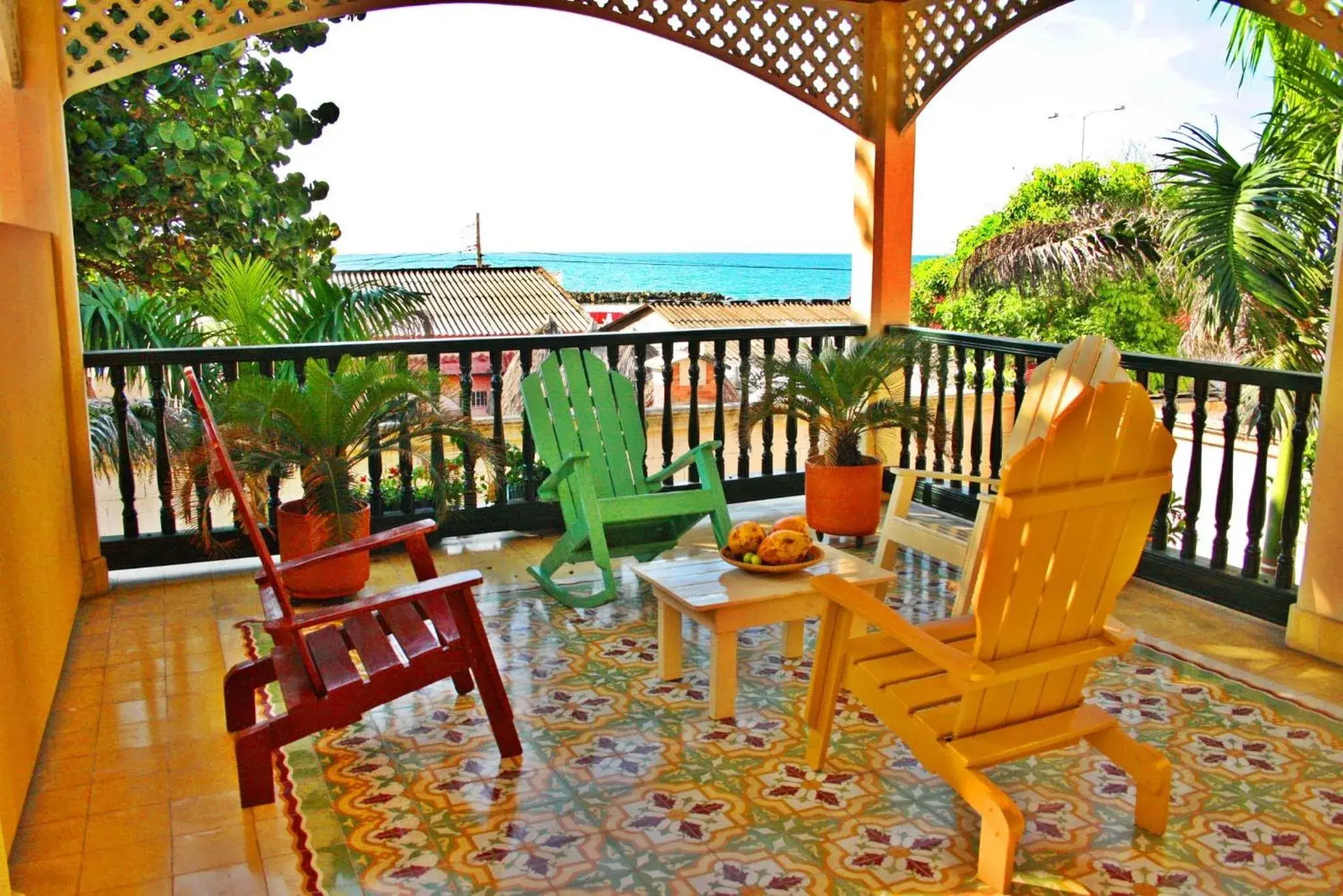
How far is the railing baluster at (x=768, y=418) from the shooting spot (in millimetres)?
5465

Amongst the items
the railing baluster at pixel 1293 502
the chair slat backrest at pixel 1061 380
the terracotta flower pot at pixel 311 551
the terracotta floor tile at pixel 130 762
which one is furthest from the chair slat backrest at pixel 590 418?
the railing baluster at pixel 1293 502

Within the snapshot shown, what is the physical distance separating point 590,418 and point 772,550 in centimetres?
149

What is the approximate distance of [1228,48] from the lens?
8.34 meters

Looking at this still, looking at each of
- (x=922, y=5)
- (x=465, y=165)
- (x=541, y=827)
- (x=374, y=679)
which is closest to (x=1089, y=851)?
(x=541, y=827)

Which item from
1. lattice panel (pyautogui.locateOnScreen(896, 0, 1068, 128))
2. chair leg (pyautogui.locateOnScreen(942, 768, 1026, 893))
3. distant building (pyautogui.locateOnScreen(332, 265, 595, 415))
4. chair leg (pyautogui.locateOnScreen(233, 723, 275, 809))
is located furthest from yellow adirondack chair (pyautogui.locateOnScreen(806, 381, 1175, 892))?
distant building (pyautogui.locateOnScreen(332, 265, 595, 415))

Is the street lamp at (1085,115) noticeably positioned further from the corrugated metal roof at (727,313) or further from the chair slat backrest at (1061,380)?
the chair slat backrest at (1061,380)

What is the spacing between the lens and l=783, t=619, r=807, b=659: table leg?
383 centimetres

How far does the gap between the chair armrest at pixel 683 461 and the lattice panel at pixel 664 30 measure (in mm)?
2117

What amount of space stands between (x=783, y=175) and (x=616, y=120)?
22.0 ft

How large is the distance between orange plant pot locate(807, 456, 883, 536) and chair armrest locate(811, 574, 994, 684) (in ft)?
8.16

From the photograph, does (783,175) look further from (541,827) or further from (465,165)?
(541,827)

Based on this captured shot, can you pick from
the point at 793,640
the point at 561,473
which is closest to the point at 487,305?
the point at 561,473

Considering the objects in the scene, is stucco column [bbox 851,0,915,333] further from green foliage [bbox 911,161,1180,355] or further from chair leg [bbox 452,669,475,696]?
green foliage [bbox 911,161,1180,355]

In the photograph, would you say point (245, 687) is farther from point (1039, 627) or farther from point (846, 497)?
point (846, 497)
